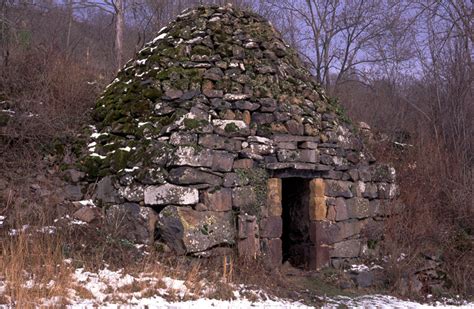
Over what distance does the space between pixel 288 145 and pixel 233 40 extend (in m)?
1.85

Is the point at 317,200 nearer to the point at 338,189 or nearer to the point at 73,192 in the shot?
the point at 338,189

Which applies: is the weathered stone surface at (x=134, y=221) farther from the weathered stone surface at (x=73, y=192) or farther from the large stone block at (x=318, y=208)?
the large stone block at (x=318, y=208)

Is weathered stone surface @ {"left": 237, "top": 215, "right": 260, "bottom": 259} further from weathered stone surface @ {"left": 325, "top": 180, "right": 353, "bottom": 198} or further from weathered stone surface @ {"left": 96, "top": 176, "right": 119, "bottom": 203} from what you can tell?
weathered stone surface @ {"left": 96, "top": 176, "right": 119, "bottom": 203}

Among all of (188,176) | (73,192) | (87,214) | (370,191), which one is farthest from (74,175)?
(370,191)

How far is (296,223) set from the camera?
745 cm

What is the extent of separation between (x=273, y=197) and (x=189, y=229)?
1.41 meters

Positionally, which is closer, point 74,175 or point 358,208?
point 74,175

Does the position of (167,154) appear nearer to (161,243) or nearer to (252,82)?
(161,243)

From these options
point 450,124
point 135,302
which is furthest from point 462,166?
point 135,302

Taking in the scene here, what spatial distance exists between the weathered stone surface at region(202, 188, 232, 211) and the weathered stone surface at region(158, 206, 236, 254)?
0.10 metres

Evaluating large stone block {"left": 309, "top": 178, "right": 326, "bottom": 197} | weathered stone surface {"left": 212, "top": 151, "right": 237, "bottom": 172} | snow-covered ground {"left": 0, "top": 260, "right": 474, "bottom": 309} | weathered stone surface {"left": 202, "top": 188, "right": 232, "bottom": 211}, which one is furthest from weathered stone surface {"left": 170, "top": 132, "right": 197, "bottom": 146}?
large stone block {"left": 309, "top": 178, "right": 326, "bottom": 197}

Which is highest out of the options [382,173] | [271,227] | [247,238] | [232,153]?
[232,153]

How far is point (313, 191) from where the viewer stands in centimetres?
700

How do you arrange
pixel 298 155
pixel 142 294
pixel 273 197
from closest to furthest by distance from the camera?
1. pixel 142 294
2. pixel 273 197
3. pixel 298 155
